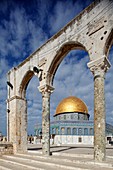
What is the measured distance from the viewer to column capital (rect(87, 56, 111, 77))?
25.5ft

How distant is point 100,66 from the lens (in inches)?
309

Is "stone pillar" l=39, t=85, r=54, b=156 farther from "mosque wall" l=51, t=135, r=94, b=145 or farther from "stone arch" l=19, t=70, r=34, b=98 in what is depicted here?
"mosque wall" l=51, t=135, r=94, b=145

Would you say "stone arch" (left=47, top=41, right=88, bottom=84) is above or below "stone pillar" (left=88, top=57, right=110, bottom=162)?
above

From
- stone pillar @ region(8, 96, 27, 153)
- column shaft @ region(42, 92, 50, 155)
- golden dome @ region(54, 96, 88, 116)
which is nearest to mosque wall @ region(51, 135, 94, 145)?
golden dome @ region(54, 96, 88, 116)

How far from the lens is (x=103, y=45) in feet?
25.7

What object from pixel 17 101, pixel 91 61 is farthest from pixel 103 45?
pixel 17 101

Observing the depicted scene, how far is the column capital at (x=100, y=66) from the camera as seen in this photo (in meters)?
7.76

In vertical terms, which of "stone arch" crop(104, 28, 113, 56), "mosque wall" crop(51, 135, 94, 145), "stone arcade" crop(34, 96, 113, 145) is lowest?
"mosque wall" crop(51, 135, 94, 145)

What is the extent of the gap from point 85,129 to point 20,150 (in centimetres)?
3039

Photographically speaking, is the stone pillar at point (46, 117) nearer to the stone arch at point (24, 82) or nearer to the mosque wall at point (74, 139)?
the stone arch at point (24, 82)

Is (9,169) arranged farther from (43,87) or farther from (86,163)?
(43,87)

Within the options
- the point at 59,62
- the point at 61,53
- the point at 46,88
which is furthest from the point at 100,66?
the point at 46,88

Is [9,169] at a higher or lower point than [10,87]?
lower

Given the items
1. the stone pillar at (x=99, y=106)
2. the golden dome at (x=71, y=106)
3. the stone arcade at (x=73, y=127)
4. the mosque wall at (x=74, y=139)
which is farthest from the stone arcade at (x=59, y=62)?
the golden dome at (x=71, y=106)
